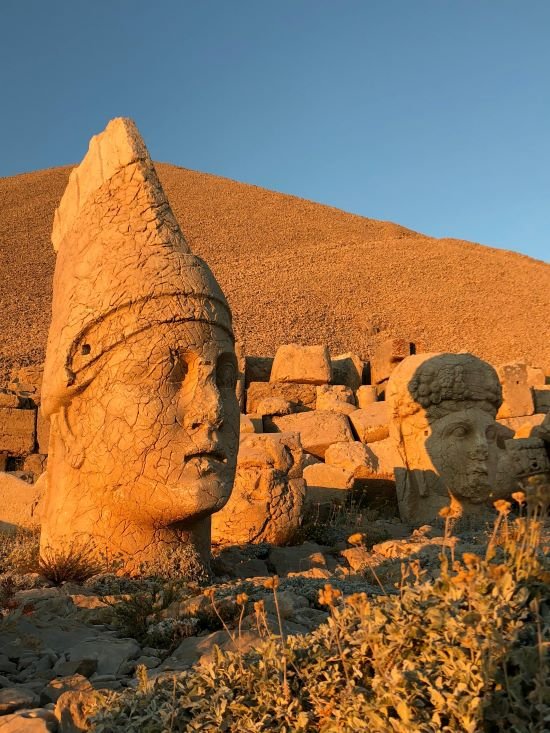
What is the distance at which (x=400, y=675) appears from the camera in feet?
6.49

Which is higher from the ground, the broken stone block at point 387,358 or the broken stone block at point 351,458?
the broken stone block at point 387,358

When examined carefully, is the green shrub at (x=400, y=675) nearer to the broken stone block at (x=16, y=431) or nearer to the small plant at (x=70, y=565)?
the small plant at (x=70, y=565)

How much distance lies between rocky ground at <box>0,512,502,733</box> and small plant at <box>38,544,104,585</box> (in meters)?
0.05

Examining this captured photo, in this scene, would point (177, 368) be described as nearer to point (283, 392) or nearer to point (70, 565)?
point (70, 565)

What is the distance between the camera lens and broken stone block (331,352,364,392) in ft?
48.5

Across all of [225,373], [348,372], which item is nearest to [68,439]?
[225,373]

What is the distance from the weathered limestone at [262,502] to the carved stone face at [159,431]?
1564 millimetres

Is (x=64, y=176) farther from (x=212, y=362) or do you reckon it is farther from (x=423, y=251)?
(x=212, y=362)

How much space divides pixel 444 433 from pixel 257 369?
7.49 metres

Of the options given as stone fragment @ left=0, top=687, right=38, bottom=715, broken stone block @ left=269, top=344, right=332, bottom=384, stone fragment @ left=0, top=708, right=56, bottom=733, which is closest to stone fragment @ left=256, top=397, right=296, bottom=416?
broken stone block @ left=269, top=344, right=332, bottom=384

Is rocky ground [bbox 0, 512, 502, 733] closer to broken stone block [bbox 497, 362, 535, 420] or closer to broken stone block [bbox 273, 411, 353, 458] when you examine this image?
broken stone block [bbox 273, 411, 353, 458]

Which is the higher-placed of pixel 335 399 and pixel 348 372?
pixel 348 372

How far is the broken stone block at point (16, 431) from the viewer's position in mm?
10695

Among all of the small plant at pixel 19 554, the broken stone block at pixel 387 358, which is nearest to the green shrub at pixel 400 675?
the small plant at pixel 19 554
